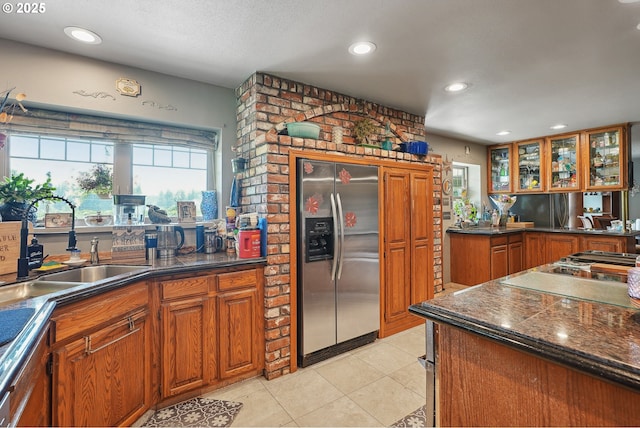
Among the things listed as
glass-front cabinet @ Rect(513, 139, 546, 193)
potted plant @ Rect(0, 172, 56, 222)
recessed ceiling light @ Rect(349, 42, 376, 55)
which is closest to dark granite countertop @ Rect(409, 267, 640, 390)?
recessed ceiling light @ Rect(349, 42, 376, 55)

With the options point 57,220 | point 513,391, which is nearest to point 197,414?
point 57,220

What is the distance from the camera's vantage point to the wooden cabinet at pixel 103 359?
1.34 meters

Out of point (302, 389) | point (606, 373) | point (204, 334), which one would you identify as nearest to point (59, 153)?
point (204, 334)

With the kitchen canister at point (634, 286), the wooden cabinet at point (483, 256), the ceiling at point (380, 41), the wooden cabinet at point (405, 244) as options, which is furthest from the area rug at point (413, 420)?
the wooden cabinet at point (483, 256)

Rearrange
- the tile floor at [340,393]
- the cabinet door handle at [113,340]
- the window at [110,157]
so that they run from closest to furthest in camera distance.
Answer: the cabinet door handle at [113,340] < the tile floor at [340,393] < the window at [110,157]

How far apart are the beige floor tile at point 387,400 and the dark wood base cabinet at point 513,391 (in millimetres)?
862

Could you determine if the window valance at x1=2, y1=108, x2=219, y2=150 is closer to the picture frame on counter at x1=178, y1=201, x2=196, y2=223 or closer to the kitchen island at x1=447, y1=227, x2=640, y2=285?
the picture frame on counter at x1=178, y1=201, x2=196, y2=223

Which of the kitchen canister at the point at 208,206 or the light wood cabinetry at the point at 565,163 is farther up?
the light wood cabinetry at the point at 565,163

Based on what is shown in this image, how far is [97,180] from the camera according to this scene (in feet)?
7.70

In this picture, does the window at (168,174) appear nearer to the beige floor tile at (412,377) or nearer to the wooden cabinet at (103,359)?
the wooden cabinet at (103,359)

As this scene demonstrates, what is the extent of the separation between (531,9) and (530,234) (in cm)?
396

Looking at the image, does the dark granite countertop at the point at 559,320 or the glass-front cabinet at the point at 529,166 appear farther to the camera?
the glass-front cabinet at the point at 529,166

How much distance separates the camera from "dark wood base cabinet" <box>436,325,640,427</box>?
764 millimetres

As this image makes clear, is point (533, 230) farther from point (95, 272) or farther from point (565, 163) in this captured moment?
point (95, 272)
